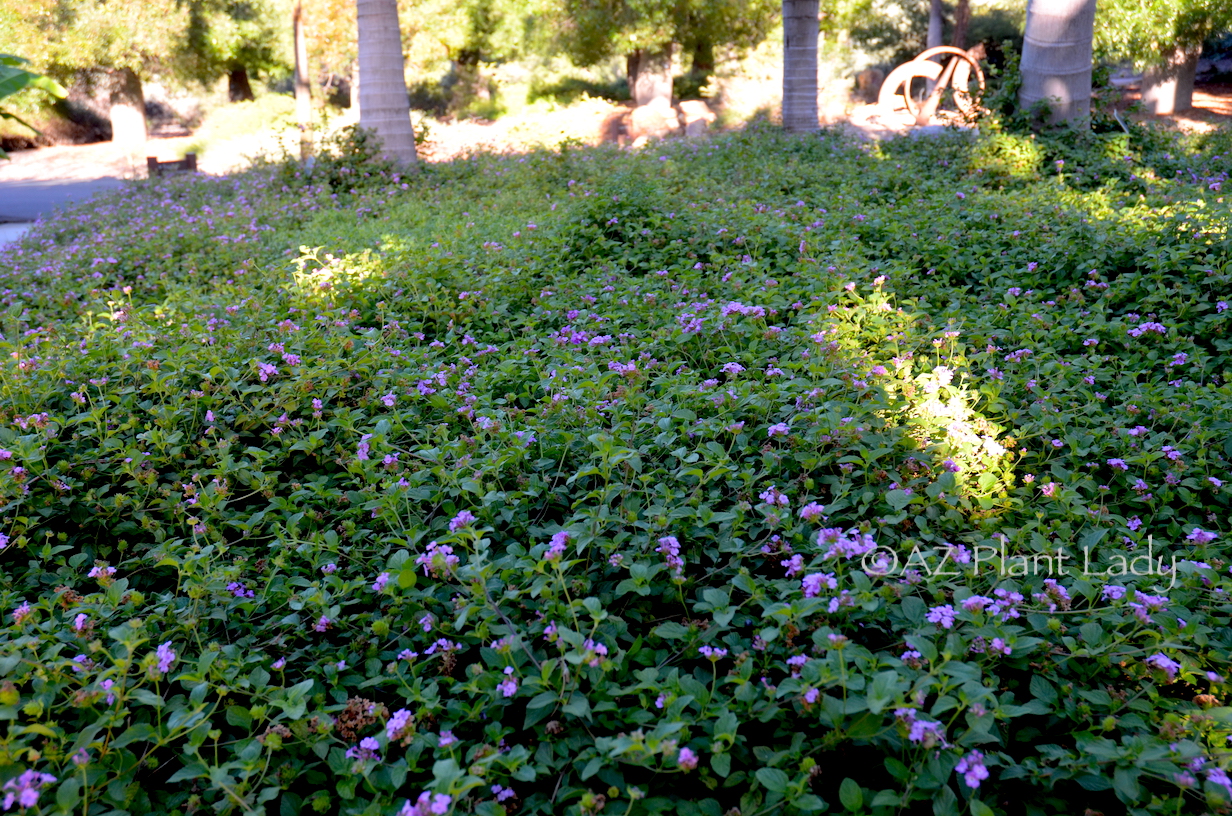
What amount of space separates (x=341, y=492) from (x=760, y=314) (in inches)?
75.0

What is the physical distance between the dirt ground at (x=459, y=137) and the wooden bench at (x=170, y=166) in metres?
1.57

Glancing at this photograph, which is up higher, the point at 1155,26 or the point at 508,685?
the point at 1155,26

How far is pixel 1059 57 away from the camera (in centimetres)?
839

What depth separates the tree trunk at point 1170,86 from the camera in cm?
1927

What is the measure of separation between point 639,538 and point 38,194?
1896 centimetres

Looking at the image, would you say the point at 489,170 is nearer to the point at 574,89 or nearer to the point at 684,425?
the point at 684,425

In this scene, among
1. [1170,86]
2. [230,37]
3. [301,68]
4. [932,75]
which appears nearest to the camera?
[932,75]

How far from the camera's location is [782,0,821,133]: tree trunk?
35.3ft

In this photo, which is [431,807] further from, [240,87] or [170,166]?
[240,87]

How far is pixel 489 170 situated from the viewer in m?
9.77

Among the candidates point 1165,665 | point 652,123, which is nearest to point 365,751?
point 1165,665

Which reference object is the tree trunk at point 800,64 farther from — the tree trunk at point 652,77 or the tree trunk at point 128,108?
the tree trunk at point 128,108

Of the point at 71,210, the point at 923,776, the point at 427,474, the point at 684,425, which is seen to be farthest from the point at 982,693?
the point at 71,210

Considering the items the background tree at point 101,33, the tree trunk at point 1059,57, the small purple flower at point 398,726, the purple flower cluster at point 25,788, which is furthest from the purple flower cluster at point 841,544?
the background tree at point 101,33
